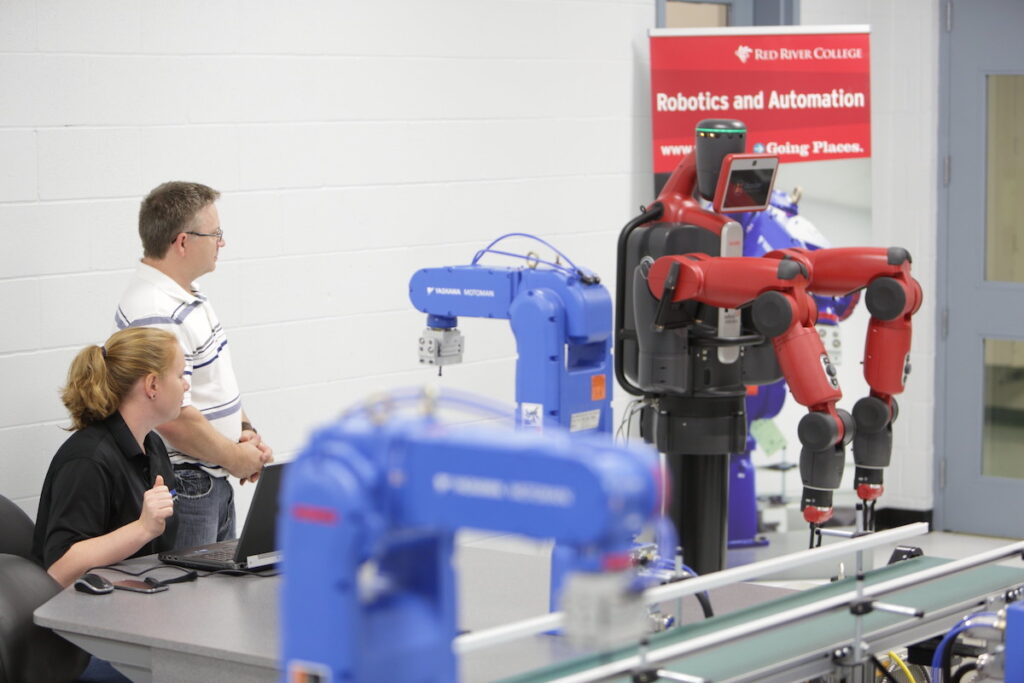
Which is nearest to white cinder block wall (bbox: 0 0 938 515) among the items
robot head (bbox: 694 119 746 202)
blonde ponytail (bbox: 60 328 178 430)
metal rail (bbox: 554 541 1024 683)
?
blonde ponytail (bbox: 60 328 178 430)

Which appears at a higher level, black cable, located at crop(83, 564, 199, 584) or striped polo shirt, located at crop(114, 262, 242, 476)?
striped polo shirt, located at crop(114, 262, 242, 476)

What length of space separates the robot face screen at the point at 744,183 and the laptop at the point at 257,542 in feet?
4.01

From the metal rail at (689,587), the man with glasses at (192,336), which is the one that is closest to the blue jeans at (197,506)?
the man with glasses at (192,336)

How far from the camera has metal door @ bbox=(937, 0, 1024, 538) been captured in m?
6.62

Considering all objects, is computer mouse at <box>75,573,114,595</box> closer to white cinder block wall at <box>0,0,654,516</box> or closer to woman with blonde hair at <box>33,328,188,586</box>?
woman with blonde hair at <box>33,328,188,586</box>

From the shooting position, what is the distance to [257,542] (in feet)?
11.1

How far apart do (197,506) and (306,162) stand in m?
1.29

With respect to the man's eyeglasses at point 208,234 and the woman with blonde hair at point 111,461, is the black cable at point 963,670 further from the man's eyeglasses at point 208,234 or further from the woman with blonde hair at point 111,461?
the man's eyeglasses at point 208,234

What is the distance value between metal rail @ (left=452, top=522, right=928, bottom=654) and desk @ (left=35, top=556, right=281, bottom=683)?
0.61 m

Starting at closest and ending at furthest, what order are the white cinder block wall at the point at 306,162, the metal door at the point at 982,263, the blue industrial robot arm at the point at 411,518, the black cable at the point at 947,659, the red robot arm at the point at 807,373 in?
the blue industrial robot arm at the point at 411,518 → the black cable at the point at 947,659 → the red robot arm at the point at 807,373 → the white cinder block wall at the point at 306,162 → the metal door at the point at 982,263

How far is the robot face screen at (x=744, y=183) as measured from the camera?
12.0ft

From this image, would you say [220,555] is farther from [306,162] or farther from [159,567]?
[306,162]

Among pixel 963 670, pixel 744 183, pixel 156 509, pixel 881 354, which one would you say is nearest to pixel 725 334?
pixel 744 183

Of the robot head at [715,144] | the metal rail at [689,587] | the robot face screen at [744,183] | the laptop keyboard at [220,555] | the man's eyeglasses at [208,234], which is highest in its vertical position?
the robot head at [715,144]
